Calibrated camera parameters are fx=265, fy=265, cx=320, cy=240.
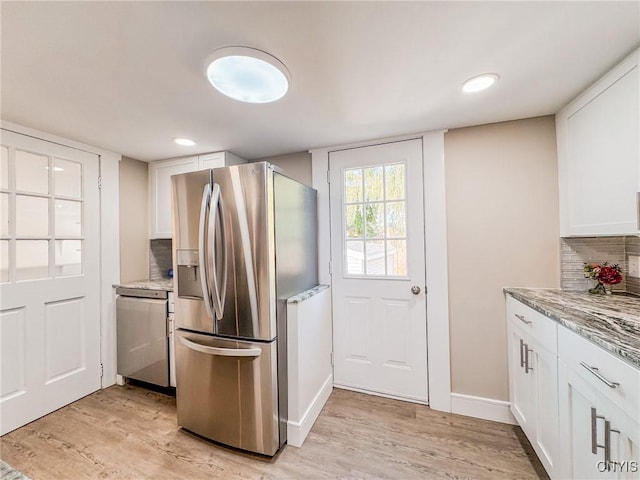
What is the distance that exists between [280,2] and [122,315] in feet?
8.87

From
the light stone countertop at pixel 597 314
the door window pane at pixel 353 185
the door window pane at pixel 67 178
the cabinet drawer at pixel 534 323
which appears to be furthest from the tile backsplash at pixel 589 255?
the door window pane at pixel 67 178

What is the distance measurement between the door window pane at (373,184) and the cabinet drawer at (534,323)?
120cm

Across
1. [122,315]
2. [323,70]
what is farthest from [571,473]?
[122,315]

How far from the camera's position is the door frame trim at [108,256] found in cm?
240

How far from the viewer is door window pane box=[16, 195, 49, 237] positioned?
1922 millimetres

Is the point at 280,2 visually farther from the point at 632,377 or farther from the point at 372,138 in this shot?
the point at 632,377


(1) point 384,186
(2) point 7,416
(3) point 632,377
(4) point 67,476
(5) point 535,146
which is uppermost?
(5) point 535,146

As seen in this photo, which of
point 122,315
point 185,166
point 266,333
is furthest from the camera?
point 185,166

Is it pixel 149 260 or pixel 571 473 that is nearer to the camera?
pixel 571 473

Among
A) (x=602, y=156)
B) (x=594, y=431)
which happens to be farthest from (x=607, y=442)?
(x=602, y=156)

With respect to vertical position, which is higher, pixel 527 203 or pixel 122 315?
pixel 527 203

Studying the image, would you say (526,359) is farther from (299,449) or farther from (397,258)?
(299,449)

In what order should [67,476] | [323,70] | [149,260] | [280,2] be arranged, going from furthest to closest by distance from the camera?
[149,260] < [67,476] < [323,70] < [280,2]

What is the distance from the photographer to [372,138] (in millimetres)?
2209
